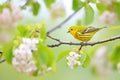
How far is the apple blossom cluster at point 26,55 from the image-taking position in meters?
1.25

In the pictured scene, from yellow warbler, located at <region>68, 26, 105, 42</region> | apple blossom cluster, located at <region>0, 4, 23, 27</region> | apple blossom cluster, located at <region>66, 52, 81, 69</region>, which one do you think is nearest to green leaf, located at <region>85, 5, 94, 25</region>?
yellow warbler, located at <region>68, 26, 105, 42</region>

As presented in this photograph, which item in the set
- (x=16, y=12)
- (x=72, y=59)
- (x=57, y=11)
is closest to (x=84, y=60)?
(x=72, y=59)

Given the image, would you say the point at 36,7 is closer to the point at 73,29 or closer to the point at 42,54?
the point at 73,29

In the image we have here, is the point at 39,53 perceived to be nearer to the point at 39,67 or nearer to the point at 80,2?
the point at 39,67

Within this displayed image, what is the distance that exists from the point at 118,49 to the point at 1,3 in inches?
18.5

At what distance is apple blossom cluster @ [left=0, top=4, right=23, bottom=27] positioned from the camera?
184 centimetres

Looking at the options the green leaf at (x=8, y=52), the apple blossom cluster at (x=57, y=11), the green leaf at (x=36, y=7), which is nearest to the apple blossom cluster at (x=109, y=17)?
the apple blossom cluster at (x=57, y=11)

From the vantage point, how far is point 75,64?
4.37 ft

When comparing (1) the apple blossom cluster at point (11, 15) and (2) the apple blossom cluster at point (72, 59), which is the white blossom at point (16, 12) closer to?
(1) the apple blossom cluster at point (11, 15)

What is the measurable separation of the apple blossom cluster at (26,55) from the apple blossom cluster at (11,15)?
551 millimetres

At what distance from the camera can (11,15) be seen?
6.23ft

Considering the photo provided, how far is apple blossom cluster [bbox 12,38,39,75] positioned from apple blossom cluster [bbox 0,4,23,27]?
21.7 inches

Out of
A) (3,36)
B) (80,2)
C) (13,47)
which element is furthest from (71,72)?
(13,47)

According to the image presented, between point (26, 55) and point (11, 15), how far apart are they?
2.16 feet
